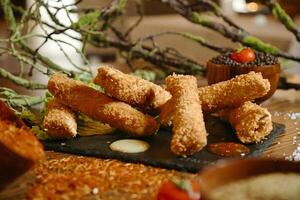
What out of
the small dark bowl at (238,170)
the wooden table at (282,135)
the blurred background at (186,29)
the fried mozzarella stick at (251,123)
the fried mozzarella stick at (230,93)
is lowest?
the blurred background at (186,29)


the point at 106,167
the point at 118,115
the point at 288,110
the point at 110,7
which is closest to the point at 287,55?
the point at 288,110

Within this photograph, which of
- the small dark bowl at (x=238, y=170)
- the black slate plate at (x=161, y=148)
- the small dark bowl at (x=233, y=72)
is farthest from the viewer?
the small dark bowl at (x=233, y=72)

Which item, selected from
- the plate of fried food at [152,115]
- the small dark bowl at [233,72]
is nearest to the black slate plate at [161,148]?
the plate of fried food at [152,115]

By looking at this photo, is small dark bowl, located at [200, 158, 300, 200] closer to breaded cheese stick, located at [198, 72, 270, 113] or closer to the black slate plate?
the black slate plate

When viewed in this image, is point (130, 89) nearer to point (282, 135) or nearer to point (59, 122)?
point (59, 122)

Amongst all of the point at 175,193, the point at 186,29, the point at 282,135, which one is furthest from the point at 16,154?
the point at 186,29

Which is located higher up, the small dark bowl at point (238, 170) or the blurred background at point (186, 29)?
the small dark bowl at point (238, 170)

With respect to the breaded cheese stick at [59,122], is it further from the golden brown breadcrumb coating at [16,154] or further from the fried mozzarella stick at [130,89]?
the golden brown breadcrumb coating at [16,154]
